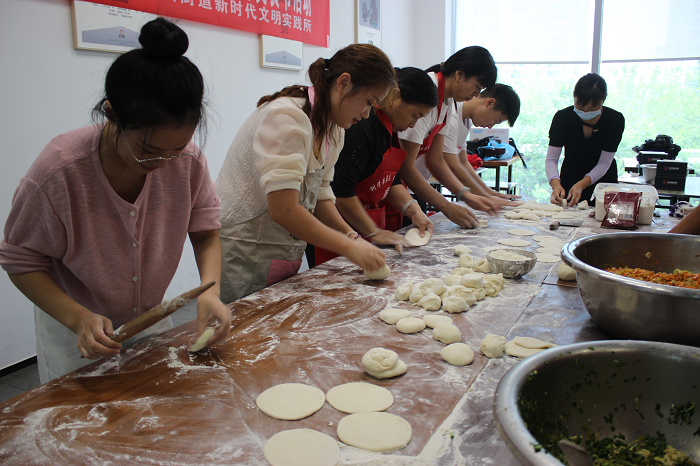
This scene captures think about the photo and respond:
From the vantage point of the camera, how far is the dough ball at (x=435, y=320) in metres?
1.53

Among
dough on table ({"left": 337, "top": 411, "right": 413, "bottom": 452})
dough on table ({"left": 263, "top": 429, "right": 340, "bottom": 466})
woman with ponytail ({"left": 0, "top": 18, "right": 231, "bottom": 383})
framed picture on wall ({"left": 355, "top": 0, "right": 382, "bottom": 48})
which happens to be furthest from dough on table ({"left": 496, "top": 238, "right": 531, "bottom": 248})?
framed picture on wall ({"left": 355, "top": 0, "right": 382, "bottom": 48})

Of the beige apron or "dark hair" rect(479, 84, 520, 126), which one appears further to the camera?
"dark hair" rect(479, 84, 520, 126)

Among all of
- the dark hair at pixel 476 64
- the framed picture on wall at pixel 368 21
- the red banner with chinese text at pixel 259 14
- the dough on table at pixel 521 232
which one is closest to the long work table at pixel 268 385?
the dough on table at pixel 521 232

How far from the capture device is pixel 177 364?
128 cm

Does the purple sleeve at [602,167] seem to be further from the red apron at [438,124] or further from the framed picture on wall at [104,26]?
the framed picture on wall at [104,26]

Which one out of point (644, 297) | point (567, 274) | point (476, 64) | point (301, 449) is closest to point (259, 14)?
point (476, 64)

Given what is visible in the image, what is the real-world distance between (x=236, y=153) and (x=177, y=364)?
41.5 inches

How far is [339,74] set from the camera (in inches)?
72.8

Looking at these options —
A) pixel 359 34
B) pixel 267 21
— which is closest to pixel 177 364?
pixel 267 21

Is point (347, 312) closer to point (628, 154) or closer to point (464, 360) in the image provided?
point (464, 360)

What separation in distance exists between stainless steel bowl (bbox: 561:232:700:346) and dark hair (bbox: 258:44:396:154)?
97cm

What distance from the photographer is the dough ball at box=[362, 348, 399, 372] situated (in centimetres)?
122

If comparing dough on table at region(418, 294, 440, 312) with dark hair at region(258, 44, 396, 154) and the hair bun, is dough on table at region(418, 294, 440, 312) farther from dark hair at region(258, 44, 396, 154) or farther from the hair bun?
the hair bun

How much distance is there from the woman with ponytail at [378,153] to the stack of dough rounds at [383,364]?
3.95 ft
